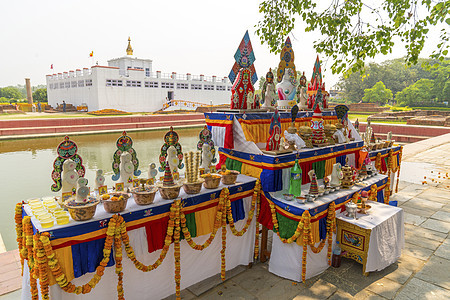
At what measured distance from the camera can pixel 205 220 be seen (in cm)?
382

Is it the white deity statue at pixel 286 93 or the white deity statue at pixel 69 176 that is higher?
the white deity statue at pixel 286 93

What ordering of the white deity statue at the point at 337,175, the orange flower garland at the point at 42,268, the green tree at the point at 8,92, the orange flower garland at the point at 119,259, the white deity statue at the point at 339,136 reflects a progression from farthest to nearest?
the green tree at the point at 8,92, the white deity statue at the point at 339,136, the white deity statue at the point at 337,175, the orange flower garland at the point at 119,259, the orange flower garland at the point at 42,268

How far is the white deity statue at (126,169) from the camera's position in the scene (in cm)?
380

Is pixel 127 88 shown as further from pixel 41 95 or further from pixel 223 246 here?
pixel 223 246

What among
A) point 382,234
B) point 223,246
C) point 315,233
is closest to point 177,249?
point 223,246

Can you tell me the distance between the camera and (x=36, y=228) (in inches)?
105

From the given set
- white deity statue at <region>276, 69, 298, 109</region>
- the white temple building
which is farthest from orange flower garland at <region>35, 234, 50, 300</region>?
the white temple building

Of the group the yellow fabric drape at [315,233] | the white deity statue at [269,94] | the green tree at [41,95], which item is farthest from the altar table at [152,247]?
the green tree at [41,95]

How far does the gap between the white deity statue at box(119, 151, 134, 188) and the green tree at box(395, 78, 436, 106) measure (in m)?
57.7

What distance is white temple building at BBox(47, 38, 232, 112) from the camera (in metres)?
32.3

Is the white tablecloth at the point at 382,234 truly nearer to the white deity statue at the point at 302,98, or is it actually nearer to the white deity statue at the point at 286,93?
the white deity statue at the point at 286,93

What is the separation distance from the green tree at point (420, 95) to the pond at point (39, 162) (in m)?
48.5

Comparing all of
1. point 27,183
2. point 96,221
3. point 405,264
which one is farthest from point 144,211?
point 27,183

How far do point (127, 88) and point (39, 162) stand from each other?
78.8 ft
